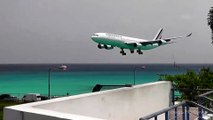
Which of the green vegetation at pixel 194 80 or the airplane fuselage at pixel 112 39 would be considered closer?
the airplane fuselage at pixel 112 39

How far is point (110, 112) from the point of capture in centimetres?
870

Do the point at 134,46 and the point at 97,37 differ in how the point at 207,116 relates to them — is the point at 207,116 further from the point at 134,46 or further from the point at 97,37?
the point at 97,37

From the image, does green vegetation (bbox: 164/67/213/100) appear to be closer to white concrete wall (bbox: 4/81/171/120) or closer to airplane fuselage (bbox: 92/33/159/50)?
white concrete wall (bbox: 4/81/171/120)

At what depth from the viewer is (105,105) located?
8.34m

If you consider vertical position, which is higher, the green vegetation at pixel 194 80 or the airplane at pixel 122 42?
the airplane at pixel 122 42

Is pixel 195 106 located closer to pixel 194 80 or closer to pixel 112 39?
pixel 112 39

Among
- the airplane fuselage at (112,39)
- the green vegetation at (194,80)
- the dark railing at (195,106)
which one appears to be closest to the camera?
the dark railing at (195,106)

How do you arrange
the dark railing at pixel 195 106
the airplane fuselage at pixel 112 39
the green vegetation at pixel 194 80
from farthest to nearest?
the green vegetation at pixel 194 80
the airplane fuselage at pixel 112 39
the dark railing at pixel 195 106

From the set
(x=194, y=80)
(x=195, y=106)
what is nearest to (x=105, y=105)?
(x=195, y=106)

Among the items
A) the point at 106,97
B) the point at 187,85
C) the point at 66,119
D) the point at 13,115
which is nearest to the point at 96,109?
the point at 106,97

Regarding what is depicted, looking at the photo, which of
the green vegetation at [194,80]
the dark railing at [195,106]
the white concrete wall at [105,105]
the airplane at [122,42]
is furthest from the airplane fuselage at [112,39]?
the green vegetation at [194,80]

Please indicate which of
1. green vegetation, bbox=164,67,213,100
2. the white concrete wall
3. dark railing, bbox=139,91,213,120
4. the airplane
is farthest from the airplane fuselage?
green vegetation, bbox=164,67,213,100

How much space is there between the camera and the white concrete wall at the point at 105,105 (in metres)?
4.98

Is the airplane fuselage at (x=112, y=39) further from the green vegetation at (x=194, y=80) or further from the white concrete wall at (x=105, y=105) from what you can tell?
the green vegetation at (x=194, y=80)
